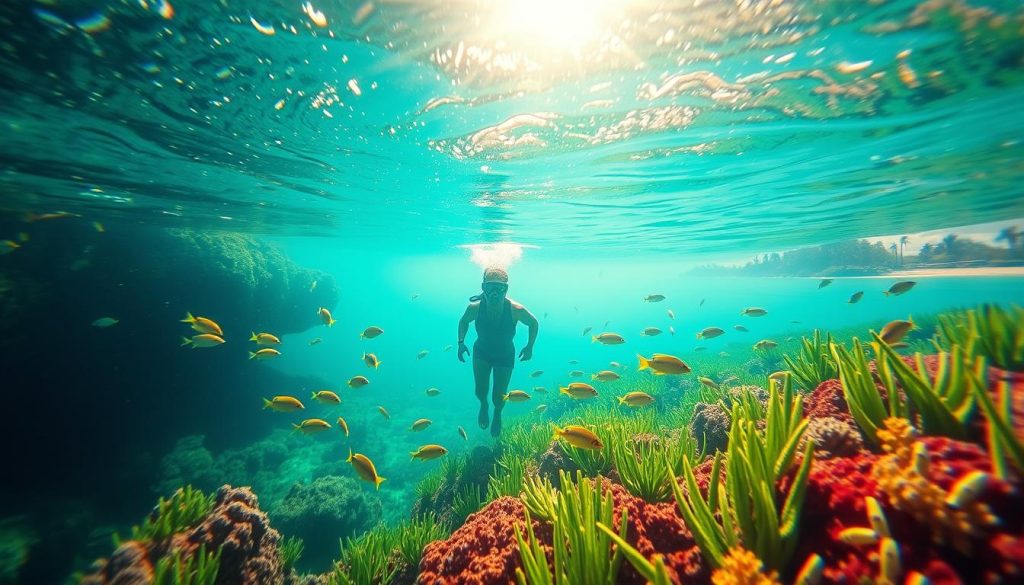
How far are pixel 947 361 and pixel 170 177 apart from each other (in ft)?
62.2

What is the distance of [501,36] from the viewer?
609 centimetres

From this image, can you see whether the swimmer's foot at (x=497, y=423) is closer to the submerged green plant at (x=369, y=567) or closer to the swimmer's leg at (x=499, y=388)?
the swimmer's leg at (x=499, y=388)

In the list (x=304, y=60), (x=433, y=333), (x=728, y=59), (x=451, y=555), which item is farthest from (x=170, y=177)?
(x=433, y=333)

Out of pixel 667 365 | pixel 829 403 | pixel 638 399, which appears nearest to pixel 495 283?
pixel 638 399

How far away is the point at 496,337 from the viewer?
9789 millimetres

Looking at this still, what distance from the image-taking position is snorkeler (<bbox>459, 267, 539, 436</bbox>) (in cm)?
952

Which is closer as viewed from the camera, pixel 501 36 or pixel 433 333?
pixel 501 36

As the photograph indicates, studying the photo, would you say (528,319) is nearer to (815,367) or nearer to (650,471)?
(815,367)

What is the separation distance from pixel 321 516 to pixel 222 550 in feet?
21.5

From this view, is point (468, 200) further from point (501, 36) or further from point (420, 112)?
point (501, 36)

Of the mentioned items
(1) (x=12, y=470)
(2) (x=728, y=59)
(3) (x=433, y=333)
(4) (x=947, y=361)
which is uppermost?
(2) (x=728, y=59)

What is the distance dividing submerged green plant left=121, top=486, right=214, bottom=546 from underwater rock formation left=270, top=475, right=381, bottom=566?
16.8 feet

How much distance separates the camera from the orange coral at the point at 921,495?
1.50 metres

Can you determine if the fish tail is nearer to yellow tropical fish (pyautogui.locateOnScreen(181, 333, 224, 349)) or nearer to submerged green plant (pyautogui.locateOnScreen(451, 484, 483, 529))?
submerged green plant (pyautogui.locateOnScreen(451, 484, 483, 529))
